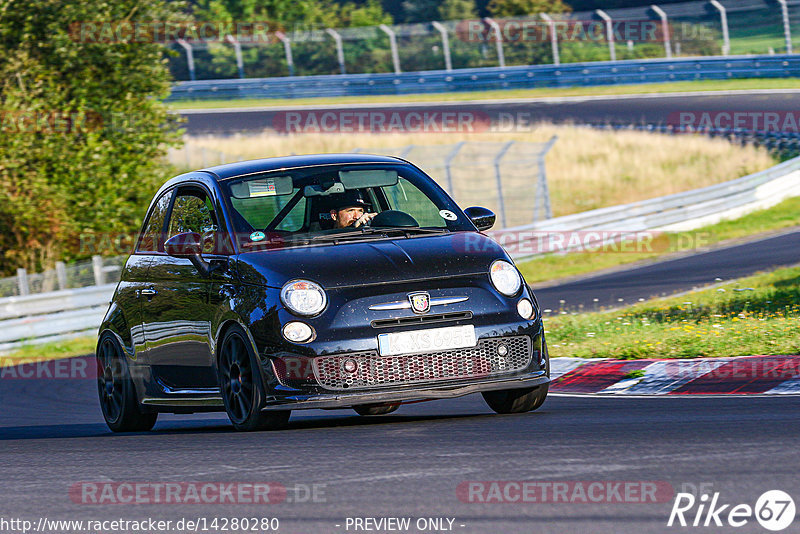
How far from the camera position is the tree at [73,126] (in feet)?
81.4

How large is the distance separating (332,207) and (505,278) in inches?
52.5

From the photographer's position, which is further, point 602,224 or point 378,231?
point 602,224

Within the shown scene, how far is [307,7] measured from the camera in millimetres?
60219

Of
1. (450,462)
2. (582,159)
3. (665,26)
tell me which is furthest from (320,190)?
(665,26)

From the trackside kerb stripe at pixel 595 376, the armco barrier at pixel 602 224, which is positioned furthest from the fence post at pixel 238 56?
the trackside kerb stripe at pixel 595 376

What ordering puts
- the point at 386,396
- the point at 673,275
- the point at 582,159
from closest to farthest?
the point at 386,396, the point at 673,275, the point at 582,159

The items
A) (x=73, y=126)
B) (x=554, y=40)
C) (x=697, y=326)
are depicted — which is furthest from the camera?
(x=554, y=40)

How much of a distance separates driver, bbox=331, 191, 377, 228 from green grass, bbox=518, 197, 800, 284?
13.6 metres

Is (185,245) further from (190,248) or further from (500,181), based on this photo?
(500,181)

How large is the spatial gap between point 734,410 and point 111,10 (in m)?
21.9

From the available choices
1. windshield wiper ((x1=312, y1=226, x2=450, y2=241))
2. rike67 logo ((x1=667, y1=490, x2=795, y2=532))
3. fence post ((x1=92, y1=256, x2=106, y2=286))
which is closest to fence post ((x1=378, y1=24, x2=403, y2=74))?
fence post ((x1=92, y1=256, x2=106, y2=286))

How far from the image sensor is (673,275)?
19.3 m

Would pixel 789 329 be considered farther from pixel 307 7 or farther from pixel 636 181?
pixel 307 7

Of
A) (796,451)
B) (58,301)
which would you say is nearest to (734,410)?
(796,451)
